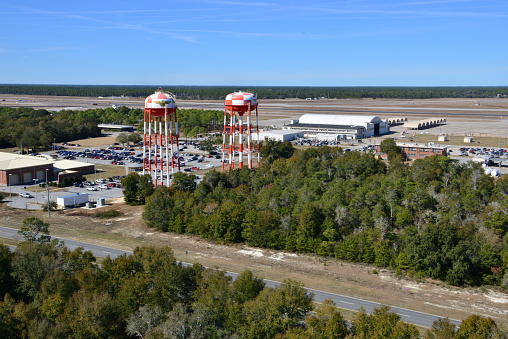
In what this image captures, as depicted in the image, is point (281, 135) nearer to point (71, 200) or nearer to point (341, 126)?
point (341, 126)

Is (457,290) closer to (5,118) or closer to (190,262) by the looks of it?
(190,262)

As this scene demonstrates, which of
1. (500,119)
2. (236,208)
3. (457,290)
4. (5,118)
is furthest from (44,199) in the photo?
(500,119)

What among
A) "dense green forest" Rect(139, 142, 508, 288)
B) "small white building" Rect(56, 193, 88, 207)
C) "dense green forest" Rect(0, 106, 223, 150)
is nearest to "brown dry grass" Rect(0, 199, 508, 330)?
"dense green forest" Rect(139, 142, 508, 288)

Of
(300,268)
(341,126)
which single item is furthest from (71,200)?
(341,126)

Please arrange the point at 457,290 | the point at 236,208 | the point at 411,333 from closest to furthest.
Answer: the point at 411,333
the point at 457,290
the point at 236,208

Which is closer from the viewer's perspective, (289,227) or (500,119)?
(289,227)

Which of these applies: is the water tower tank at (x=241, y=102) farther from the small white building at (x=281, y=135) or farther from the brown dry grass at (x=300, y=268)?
the small white building at (x=281, y=135)
